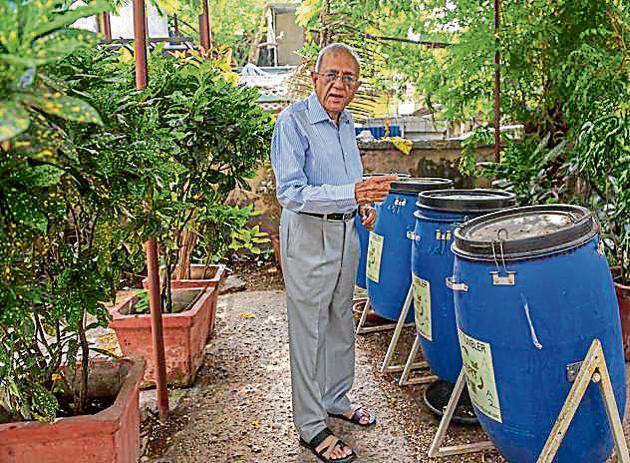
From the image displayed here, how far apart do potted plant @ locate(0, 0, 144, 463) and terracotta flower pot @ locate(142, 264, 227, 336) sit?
1358 mm

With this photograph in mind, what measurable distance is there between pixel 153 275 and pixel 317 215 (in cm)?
77

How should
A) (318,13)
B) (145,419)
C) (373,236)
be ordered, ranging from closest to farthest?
(145,419), (373,236), (318,13)

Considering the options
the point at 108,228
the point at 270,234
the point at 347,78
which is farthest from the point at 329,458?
the point at 270,234

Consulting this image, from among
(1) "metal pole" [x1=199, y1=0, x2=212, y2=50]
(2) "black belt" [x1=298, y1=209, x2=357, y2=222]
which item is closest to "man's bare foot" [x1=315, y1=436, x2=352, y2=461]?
(2) "black belt" [x1=298, y1=209, x2=357, y2=222]

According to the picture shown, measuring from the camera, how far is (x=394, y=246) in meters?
3.40

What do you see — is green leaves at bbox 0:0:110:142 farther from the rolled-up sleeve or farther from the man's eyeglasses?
the man's eyeglasses

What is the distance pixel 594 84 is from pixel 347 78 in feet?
6.19

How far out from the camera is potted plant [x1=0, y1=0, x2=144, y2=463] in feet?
3.04

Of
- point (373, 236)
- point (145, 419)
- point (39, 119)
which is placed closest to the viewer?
point (39, 119)

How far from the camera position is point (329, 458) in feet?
8.15

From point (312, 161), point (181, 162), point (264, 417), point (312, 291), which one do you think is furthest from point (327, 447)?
point (181, 162)

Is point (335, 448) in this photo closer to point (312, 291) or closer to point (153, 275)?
point (312, 291)

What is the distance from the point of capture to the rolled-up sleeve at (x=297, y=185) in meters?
2.35

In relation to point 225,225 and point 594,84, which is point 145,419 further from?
point 594,84
